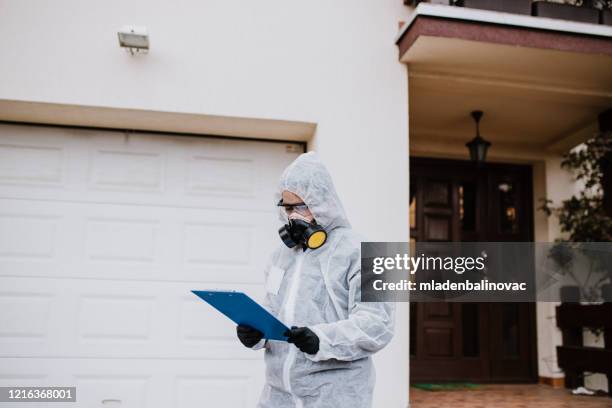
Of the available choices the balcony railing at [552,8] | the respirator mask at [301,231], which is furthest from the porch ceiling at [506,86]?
the respirator mask at [301,231]

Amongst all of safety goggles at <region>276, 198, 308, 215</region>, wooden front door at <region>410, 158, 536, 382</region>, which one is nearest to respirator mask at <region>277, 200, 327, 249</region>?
safety goggles at <region>276, 198, 308, 215</region>

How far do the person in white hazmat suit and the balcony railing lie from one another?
2900 millimetres

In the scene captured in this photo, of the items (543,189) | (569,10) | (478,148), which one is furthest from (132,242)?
(543,189)

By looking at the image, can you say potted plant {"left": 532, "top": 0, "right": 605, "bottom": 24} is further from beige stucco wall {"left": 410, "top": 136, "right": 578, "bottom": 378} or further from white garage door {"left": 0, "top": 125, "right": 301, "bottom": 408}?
white garage door {"left": 0, "top": 125, "right": 301, "bottom": 408}

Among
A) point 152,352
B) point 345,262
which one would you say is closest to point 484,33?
point 345,262

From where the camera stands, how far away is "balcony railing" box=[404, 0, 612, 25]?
4648mm

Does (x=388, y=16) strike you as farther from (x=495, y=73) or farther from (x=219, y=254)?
(x=219, y=254)

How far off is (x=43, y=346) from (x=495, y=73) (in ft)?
13.8

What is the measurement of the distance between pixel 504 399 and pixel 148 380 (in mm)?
3197

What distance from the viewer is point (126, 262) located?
4.55 metres

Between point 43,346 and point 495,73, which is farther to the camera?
point 495,73

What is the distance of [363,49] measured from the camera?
4.70 m

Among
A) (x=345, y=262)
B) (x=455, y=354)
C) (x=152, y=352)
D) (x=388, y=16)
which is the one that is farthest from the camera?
(x=455, y=354)

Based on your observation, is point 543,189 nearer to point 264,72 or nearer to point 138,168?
point 264,72
